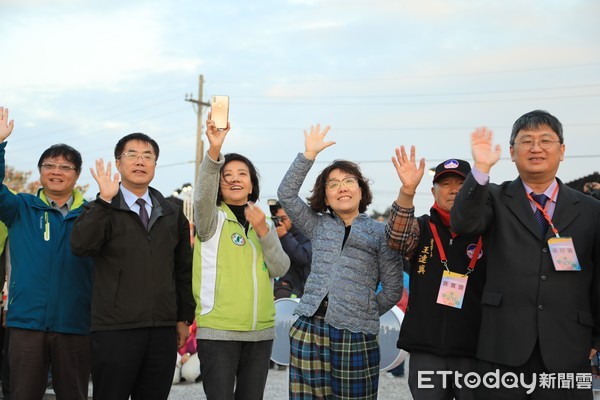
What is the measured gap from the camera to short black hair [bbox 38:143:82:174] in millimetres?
5148

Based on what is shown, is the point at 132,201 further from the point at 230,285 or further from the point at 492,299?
the point at 492,299

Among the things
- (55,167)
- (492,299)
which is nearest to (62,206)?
(55,167)

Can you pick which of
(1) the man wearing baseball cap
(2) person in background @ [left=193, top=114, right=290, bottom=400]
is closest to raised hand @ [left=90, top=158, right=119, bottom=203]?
(2) person in background @ [left=193, top=114, right=290, bottom=400]

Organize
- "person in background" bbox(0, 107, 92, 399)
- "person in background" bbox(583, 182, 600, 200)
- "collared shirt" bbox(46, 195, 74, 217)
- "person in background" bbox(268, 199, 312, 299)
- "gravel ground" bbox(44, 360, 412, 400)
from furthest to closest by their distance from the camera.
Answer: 1. "person in background" bbox(268, 199, 312, 299)
2. "gravel ground" bbox(44, 360, 412, 400)
3. "person in background" bbox(583, 182, 600, 200)
4. "collared shirt" bbox(46, 195, 74, 217)
5. "person in background" bbox(0, 107, 92, 399)

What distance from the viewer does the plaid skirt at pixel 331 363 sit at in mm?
4160

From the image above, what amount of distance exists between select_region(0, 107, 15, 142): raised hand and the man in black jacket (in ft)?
2.44

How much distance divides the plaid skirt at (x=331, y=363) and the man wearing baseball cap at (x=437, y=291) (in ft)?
0.83

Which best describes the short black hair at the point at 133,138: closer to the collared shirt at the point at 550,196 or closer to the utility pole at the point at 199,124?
the collared shirt at the point at 550,196

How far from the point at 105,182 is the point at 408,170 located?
1914 millimetres

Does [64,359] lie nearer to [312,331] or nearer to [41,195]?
[41,195]

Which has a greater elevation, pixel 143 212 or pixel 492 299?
pixel 143 212

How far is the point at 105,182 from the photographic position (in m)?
4.37

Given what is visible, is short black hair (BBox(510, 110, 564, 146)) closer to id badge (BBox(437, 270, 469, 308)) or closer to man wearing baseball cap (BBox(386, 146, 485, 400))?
man wearing baseball cap (BBox(386, 146, 485, 400))

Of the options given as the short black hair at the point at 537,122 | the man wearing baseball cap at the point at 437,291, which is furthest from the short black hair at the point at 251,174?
the short black hair at the point at 537,122
